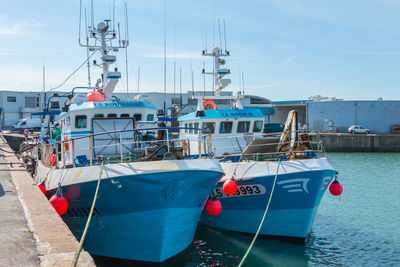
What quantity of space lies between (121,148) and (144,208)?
4.42 ft

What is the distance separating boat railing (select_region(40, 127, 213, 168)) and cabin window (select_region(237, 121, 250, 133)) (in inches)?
119

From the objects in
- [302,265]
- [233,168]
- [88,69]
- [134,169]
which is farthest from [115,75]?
[302,265]

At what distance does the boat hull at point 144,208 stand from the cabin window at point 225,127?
5.42m

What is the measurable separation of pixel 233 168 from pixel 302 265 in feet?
10.4

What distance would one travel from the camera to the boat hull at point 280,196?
397 inches

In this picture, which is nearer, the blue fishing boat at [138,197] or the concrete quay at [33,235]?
the concrete quay at [33,235]

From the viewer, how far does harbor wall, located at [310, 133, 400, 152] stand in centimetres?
Answer: 4072

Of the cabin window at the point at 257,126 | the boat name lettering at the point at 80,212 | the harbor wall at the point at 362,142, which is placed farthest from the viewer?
the harbor wall at the point at 362,142

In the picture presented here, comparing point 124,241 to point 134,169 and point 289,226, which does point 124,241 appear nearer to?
point 134,169

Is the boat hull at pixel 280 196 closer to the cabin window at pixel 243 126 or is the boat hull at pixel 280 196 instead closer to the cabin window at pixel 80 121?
the cabin window at pixel 243 126

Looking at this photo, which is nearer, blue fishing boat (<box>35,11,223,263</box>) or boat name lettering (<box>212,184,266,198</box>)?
blue fishing boat (<box>35,11,223,263</box>)

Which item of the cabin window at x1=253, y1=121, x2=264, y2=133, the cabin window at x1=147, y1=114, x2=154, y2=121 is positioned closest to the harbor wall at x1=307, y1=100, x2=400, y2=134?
the cabin window at x1=253, y1=121, x2=264, y2=133

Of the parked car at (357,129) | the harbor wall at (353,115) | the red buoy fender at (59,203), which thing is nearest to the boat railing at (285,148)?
the red buoy fender at (59,203)

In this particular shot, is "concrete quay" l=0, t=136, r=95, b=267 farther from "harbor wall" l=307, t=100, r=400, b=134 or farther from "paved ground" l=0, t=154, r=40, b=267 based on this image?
"harbor wall" l=307, t=100, r=400, b=134
